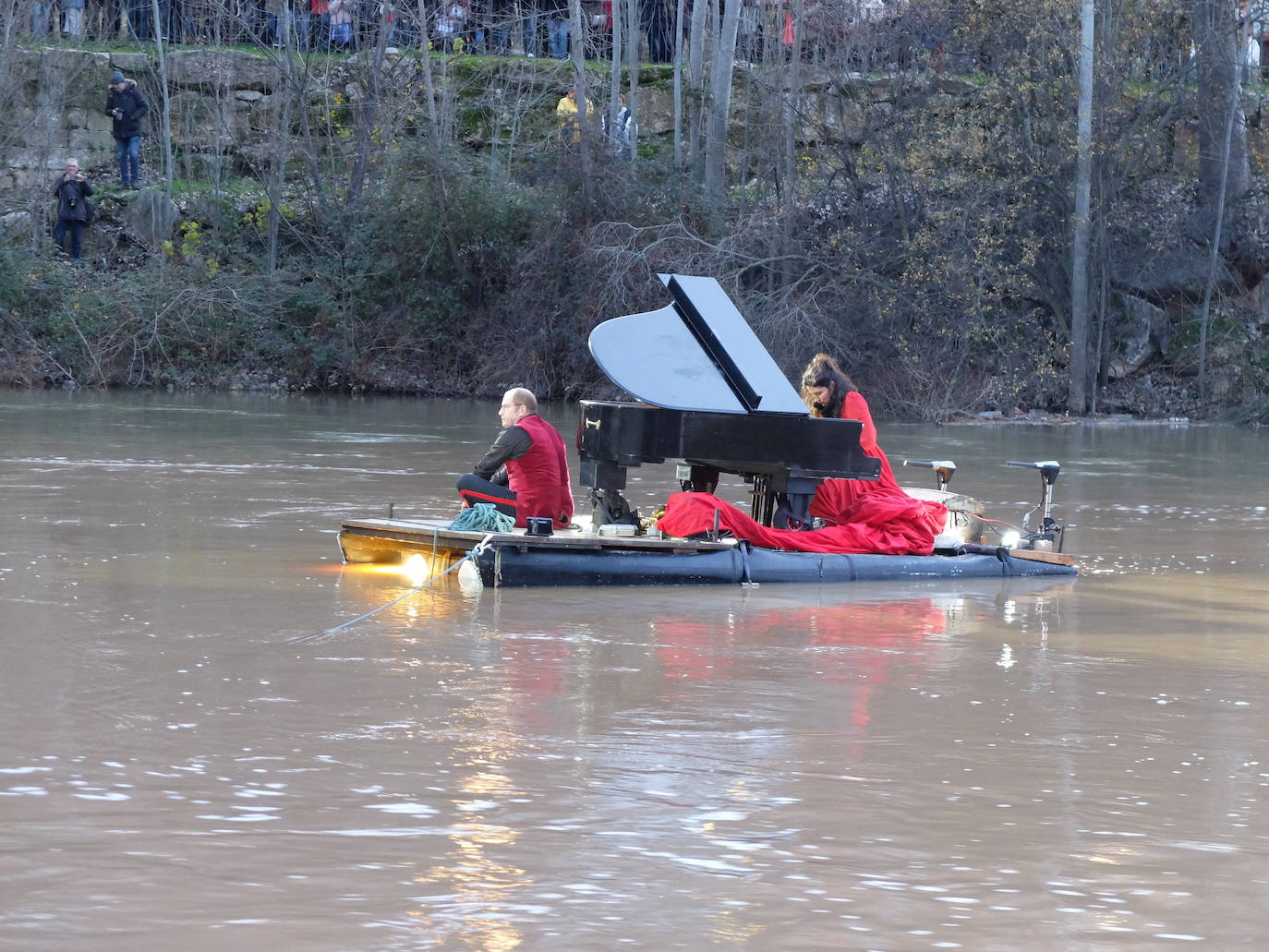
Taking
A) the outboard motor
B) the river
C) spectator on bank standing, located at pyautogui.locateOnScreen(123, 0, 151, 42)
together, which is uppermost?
spectator on bank standing, located at pyautogui.locateOnScreen(123, 0, 151, 42)

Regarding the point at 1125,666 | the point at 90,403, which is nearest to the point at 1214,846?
the point at 1125,666

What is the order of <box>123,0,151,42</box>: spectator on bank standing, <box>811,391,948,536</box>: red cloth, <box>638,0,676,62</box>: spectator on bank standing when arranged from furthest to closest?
<box>638,0,676,62</box>: spectator on bank standing
<box>123,0,151,42</box>: spectator on bank standing
<box>811,391,948,536</box>: red cloth

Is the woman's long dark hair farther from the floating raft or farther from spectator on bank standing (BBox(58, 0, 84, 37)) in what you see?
spectator on bank standing (BBox(58, 0, 84, 37))

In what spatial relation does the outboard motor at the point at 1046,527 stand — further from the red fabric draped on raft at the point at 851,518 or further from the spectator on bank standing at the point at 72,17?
the spectator on bank standing at the point at 72,17

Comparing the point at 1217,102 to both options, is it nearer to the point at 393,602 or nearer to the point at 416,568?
the point at 416,568

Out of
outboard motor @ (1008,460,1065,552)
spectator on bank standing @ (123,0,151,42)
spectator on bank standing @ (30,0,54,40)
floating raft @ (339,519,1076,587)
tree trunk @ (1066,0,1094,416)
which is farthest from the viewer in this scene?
spectator on bank standing @ (123,0,151,42)

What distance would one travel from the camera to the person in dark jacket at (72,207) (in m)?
32.3

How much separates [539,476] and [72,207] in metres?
24.1

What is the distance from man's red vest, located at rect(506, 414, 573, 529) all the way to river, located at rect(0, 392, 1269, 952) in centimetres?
96

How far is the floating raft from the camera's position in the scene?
33.4 ft

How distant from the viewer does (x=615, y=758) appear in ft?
20.7

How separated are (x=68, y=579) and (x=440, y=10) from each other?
92.0ft

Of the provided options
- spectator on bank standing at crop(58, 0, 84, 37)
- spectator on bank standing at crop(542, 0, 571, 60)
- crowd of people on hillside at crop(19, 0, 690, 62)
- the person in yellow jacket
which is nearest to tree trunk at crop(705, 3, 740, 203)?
the person in yellow jacket

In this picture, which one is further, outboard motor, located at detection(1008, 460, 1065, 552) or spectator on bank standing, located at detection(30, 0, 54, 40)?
spectator on bank standing, located at detection(30, 0, 54, 40)
